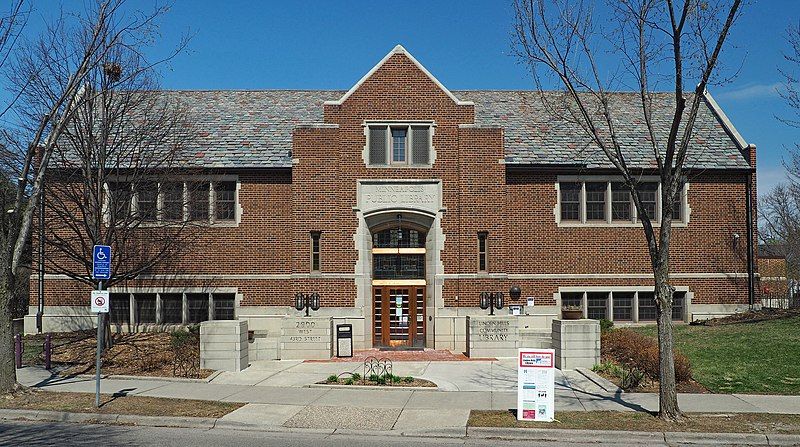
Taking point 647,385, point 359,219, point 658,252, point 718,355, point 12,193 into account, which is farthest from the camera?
point 359,219

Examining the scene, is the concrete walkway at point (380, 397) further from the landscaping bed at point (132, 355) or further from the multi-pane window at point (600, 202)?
the multi-pane window at point (600, 202)

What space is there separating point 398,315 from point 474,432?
1286 cm

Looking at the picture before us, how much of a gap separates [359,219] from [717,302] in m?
13.5

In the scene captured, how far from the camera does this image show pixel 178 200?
2481 cm

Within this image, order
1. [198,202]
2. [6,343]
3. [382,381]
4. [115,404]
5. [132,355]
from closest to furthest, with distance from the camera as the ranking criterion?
1. [115,404]
2. [6,343]
3. [382,381]
4. [132,355]
5. [198,202]

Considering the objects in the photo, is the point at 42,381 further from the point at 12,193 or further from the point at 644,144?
the point at 644,144

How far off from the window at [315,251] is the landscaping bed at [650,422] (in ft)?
39.4

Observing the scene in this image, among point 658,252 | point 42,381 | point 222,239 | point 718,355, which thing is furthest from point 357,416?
point 222,239

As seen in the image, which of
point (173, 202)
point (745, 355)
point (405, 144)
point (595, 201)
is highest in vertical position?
point (405, 144)

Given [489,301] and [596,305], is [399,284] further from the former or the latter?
[596,305]

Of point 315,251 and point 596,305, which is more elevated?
point 315,251

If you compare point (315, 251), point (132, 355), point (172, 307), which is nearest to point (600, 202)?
point (315, 251)

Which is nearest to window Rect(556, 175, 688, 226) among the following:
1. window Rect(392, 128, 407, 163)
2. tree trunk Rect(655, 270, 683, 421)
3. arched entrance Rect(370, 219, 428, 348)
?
arched entrance Rect(370, 219, 428, 348)

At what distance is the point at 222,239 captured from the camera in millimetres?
25984
